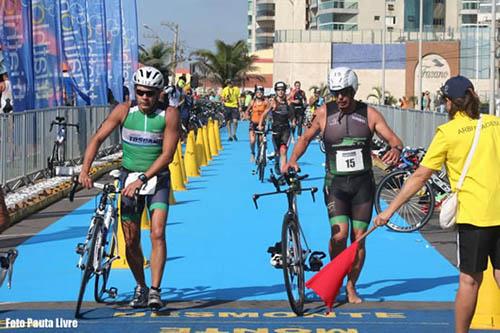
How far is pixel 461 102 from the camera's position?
671 centimetres

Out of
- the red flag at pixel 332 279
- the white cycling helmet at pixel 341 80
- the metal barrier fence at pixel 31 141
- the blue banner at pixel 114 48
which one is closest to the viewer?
the red flag at pixel 332 279

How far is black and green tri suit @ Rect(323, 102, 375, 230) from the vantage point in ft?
29.2

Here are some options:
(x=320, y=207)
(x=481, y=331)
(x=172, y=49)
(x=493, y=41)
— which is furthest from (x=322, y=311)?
(x=172, y=49)

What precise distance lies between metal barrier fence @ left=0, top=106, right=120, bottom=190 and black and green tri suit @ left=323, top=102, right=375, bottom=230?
8.27m

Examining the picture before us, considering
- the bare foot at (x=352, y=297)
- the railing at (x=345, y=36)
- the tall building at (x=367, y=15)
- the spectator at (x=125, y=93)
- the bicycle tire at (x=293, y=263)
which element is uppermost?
the tall building at (x=367, y=15)

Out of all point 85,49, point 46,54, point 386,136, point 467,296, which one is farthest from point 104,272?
point 85,49

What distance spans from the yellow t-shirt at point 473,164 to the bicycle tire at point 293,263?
193 cm

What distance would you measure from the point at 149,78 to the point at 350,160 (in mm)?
1855

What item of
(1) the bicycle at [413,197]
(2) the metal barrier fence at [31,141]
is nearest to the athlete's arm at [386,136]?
(1) the bicycle at [413,197]

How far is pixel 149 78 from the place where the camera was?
834cm

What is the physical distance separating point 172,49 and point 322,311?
89593 mm

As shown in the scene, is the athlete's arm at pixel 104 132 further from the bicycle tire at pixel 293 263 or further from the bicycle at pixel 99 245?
the bicycle tire at pixel 293 263

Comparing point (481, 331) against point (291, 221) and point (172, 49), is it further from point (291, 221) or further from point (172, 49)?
point (172, 49)

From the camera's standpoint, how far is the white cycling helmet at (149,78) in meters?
8.35
